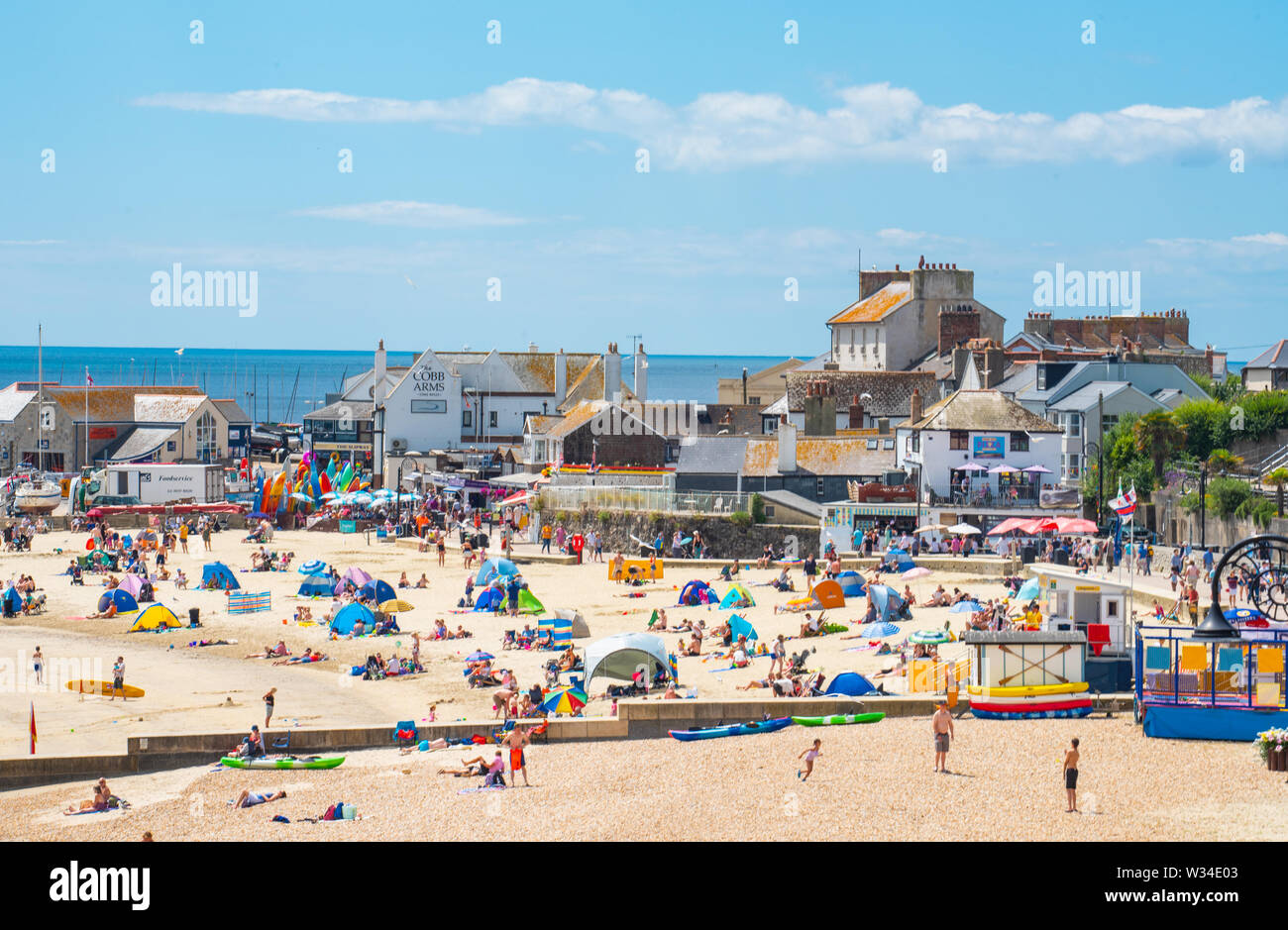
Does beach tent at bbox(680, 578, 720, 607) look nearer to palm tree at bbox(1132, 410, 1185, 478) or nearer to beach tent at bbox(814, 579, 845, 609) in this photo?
beach tent at bbox(814, 579, 845, 609)

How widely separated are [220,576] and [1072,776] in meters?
29.1

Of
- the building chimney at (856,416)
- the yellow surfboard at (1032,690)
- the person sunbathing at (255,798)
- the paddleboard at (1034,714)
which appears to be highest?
the building chimney at (856,416)

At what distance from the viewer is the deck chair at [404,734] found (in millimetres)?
22891

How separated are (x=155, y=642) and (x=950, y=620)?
17827 mm

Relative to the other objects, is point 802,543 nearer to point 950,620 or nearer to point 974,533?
point 974,533

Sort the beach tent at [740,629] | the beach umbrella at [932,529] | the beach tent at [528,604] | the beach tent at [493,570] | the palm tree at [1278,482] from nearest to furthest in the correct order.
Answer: the beach tent at [740,629], the palm tree at [1278,482], the beach tent at [528,604], the beach tent at [493,570], the beach umbrella at [932,529]

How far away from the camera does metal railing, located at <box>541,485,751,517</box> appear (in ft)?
151

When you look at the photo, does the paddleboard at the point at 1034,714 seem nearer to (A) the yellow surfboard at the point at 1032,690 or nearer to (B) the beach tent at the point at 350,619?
(A) the yellow surfboard at the point at 1032,690

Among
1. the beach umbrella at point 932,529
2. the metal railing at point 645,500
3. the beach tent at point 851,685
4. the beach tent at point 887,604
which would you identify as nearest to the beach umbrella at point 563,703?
the beach tent at point 851,685

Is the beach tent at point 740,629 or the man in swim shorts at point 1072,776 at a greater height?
the beach tent at point 740,629

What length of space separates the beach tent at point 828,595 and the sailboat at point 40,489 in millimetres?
38974

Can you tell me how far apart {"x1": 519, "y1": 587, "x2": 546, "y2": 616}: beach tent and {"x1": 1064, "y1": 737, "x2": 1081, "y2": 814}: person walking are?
19.9m
